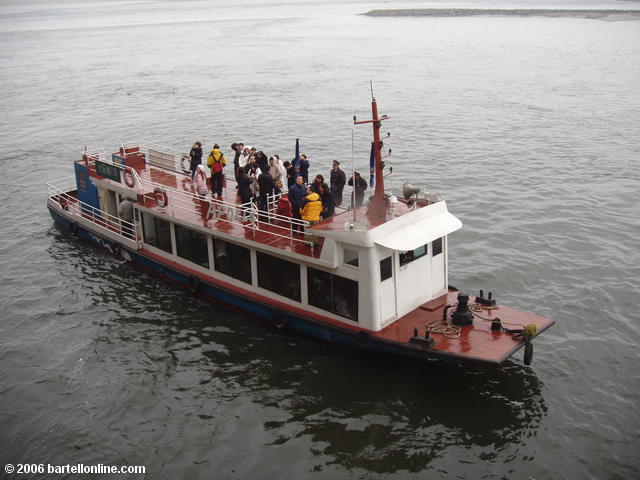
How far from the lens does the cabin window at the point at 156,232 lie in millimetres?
20250

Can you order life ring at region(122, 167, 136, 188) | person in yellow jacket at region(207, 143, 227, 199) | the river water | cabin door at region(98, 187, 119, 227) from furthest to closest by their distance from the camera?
cabin door at region(98, 187, 119, 227) → life ring at region(122, 167, 136, 188) → person in yellow jacket at region(207, 143, 227, 199) → the river water

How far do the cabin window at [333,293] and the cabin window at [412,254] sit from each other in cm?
140

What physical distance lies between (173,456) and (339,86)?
46496 mm

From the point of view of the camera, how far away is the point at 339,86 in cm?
5641

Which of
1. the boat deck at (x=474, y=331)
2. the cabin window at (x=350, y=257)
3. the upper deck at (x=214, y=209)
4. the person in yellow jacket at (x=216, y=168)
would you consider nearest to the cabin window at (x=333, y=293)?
the cabin window at (x=350, y=257)

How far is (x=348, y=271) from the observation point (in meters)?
15.6

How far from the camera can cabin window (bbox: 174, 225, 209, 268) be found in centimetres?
1906

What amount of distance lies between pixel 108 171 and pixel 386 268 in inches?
448

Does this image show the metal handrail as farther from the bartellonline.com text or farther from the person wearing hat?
the bartellonline.com text

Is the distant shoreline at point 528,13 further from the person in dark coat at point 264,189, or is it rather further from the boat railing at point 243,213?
the person in dark coat at point 264,189

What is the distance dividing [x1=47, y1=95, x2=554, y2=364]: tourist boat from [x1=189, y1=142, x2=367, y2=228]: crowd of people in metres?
0.43

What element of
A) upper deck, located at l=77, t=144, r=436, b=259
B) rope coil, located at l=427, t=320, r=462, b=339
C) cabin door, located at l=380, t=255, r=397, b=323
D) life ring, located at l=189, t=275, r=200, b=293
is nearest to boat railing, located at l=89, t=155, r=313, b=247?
upper deck, located at l=77, t=144, r=436, b=259

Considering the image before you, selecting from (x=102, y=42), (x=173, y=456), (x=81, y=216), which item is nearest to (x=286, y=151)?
(x=81, y=216)

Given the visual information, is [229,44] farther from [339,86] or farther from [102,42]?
[339,86]
